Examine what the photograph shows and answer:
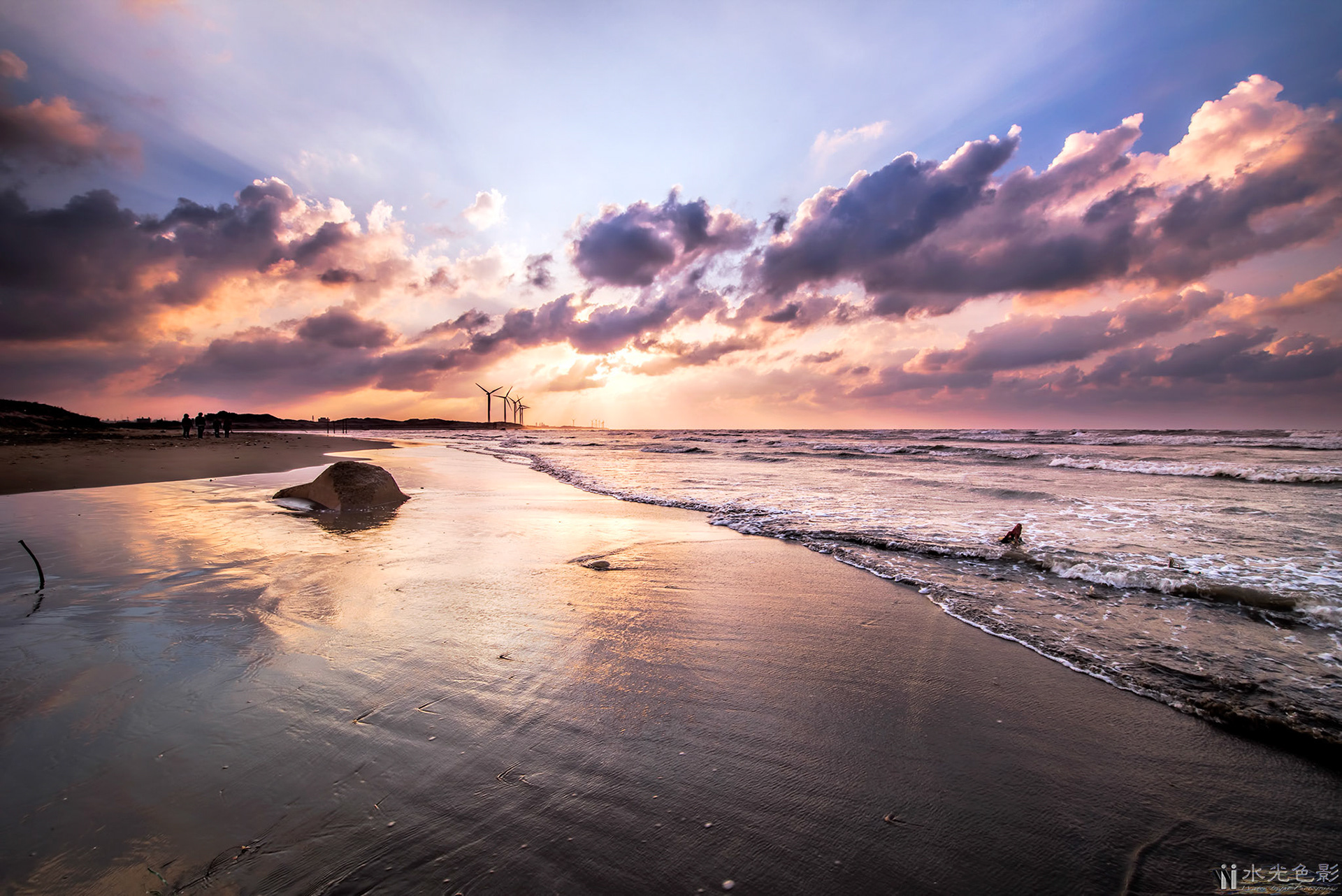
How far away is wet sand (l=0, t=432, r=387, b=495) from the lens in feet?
36.2

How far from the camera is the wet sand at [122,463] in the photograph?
11039mm

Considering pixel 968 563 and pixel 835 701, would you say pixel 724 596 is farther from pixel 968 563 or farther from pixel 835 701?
pixel 968 563

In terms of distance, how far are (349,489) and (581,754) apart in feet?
26.3

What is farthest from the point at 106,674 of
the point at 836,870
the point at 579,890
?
the point at 836,870

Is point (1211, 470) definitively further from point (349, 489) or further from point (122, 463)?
point (122, 463)

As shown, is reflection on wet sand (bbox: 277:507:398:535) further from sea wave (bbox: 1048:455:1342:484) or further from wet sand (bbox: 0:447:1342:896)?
sea wave (bbox: 1048:455:1342:484)

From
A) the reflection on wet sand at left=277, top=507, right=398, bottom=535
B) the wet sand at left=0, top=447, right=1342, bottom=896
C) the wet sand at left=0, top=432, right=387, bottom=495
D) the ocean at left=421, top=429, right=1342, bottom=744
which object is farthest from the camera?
the wet sand at left=0, top=432, right=387, bottom=495

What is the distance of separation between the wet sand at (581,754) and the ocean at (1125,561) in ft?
1.67

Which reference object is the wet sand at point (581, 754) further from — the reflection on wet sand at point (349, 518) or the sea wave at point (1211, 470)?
the sea wave at point (1211, 470)

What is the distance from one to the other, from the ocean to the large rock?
15.1 feet

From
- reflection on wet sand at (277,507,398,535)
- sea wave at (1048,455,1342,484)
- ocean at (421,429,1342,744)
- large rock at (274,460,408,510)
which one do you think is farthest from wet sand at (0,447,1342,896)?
sea wave at (1048,455,1342,484)

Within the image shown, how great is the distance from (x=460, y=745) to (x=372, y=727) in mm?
463

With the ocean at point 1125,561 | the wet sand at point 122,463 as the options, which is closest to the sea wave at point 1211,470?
the ocean at point 1125,561
